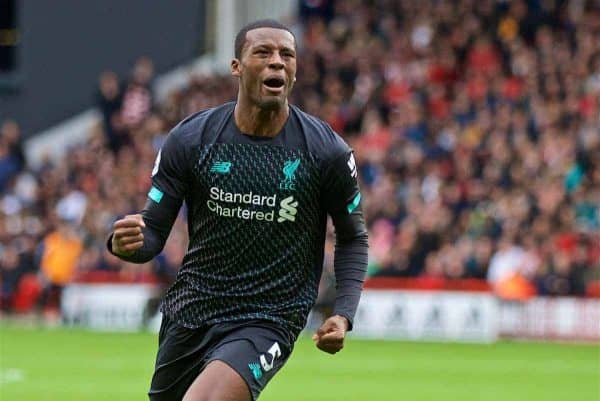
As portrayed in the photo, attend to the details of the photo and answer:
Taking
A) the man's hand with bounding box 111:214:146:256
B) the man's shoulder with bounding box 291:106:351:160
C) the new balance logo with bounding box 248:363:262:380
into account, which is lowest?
the new balance logo with bounding box 248:363:262:380

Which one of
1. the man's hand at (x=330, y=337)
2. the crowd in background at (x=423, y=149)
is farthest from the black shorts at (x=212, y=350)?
the crowd in background at (x=423, y=149)

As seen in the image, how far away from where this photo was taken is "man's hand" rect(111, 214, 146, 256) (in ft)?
21.7

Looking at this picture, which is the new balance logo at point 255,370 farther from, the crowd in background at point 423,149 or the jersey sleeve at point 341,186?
the crowd in background at point 423,149

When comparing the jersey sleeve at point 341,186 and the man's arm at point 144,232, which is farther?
the jersey sleeve at point 341,186

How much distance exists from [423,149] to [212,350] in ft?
57.7

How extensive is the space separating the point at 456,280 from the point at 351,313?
50.0 feet

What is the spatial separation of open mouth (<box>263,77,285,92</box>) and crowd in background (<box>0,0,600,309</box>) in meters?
14.8

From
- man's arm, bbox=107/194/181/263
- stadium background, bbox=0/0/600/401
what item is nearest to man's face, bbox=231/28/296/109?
man's arm, bbox=107/194/181/263

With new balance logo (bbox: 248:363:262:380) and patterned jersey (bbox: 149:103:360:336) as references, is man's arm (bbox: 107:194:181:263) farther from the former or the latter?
new balance logo (bbox: 248:363:262:380)

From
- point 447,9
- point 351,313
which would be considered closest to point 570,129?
point 447,9

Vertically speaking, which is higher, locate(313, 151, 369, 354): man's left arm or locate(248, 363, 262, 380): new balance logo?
locate(313, 151, 369, 354): man's left arm

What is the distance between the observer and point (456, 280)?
22125mm

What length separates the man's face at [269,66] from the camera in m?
6.91

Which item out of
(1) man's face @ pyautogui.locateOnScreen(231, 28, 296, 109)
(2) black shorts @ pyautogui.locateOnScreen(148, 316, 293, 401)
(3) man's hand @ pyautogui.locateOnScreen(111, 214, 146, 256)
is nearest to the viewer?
(3) man's hand @ pyautogui.locateOnScreen(111, 214, 146, 256)
